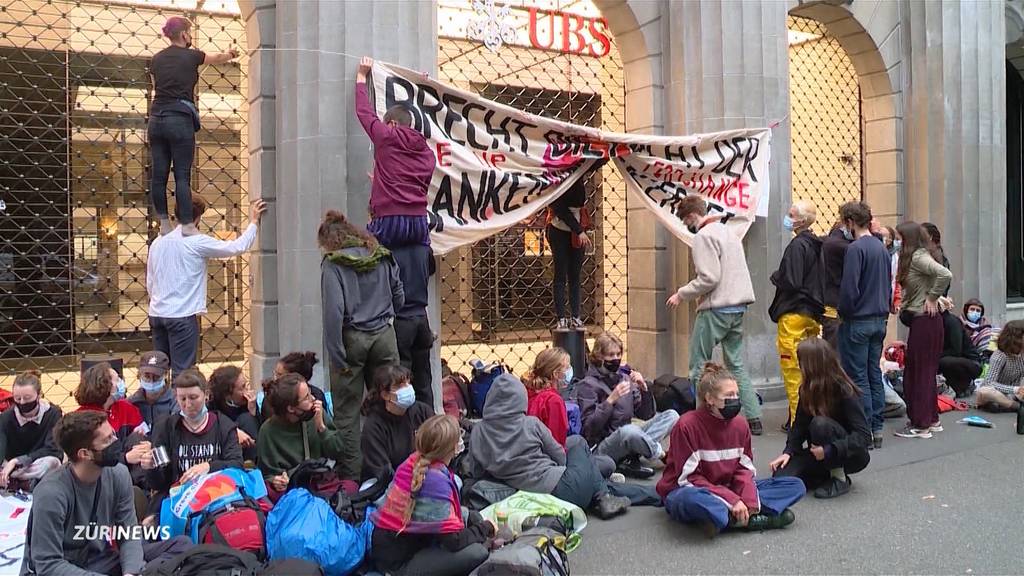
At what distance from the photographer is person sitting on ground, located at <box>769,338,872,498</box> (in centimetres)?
544

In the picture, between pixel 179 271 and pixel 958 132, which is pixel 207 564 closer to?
pixel 179 271

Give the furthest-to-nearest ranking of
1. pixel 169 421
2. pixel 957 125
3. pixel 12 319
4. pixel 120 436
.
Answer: pixel 957 125, pixel 12 319, pixel 120 436, pixel 169 421

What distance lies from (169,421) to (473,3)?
5012mm

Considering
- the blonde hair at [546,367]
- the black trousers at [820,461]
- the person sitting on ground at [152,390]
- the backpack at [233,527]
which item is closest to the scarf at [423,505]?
the backpack at [233,527]

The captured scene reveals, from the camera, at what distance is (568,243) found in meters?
7.85

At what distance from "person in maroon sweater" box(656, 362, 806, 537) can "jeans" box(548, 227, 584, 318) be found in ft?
9.59

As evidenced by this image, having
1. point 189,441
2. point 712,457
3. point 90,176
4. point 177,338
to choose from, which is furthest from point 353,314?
point 90,176

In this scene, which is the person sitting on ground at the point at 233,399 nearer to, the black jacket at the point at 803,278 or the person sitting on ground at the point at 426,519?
the person sitting on ground at the point at 426,519

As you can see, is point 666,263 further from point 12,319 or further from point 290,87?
point 12,319

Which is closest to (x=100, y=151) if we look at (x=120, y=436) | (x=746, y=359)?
(x=120, y=436)

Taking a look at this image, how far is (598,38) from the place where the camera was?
932 centimetres

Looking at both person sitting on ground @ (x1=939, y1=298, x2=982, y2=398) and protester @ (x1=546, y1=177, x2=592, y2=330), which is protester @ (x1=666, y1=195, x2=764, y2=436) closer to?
protester @ (x1=546, y1=177, x2=592, y2=330)

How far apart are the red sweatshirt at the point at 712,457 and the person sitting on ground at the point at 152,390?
3.09 m

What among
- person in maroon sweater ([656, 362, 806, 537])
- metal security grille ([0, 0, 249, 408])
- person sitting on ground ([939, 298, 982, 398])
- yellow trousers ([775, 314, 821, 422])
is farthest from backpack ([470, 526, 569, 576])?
person sitting on ground ([939, 298, 982, 398])
